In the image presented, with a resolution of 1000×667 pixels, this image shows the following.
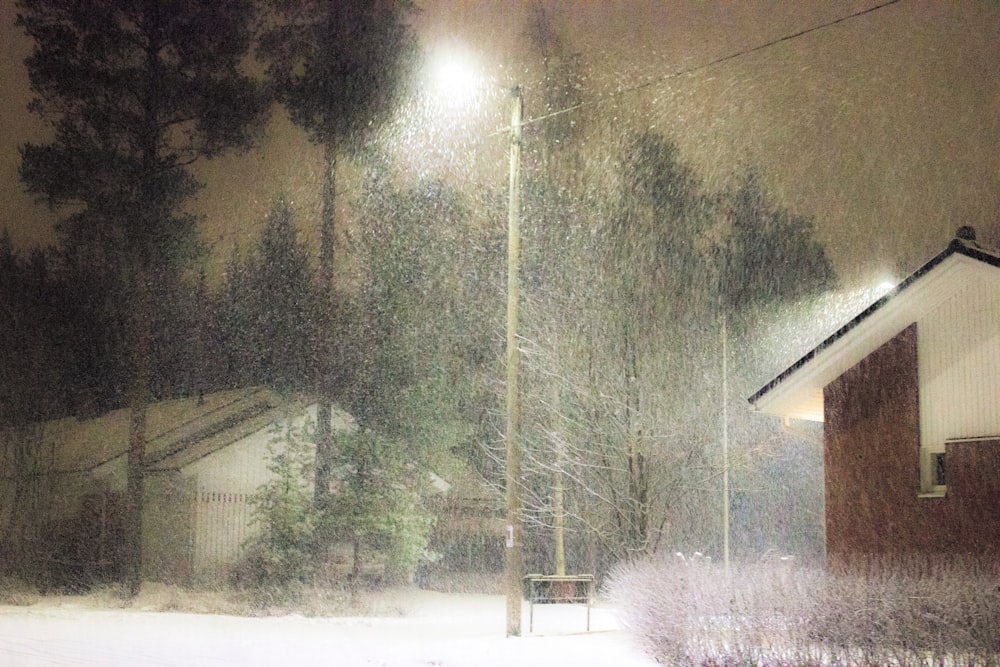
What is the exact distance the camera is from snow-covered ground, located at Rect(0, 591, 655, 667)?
542 inches

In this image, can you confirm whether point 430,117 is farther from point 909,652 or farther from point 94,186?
point 909,652

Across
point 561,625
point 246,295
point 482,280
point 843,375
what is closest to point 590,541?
point 482,280

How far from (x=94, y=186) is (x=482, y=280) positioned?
12.6 metres

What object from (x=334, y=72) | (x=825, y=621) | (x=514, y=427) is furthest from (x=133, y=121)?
(x=825, y=621)

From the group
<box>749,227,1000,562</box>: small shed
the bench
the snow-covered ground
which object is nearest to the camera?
the snow-covered ground

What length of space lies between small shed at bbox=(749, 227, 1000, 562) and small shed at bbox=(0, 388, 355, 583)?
490 inches

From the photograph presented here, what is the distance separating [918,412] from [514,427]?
6121 mm

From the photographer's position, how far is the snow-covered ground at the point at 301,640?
45.2 ft

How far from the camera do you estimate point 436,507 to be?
32.8 metres

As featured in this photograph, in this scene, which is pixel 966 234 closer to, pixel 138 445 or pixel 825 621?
pixel 825 621

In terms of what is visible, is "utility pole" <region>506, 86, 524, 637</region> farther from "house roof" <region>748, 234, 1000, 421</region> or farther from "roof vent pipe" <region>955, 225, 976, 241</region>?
"roof vent pipe" <region>955, 225, 976, 241</region>

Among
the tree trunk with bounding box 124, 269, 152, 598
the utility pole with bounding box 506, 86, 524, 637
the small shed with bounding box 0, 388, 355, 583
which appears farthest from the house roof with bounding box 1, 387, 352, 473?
the utility pole with bounding box 506, 86, 524, 637

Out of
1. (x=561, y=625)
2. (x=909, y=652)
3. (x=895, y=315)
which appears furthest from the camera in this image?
(x=561, y=625)

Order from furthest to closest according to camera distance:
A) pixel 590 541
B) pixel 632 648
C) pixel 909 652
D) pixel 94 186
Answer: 1. pixel 590 541
2. pixel 94 186
3. pixel 632 648
4. pixel 909 652
